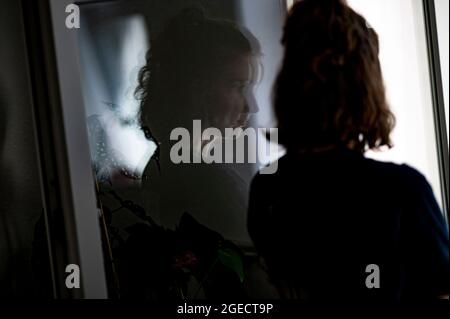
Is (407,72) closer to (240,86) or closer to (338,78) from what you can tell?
(338,78)

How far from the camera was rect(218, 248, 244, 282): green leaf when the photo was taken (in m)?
1.35

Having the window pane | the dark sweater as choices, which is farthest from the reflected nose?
the window pane

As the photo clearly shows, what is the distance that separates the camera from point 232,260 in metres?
1.36

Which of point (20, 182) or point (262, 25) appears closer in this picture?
point (262, 25)

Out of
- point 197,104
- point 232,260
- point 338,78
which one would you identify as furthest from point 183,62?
point 232,260

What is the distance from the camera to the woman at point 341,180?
122cm

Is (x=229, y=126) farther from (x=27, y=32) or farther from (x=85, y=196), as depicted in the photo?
(x=27, y=32)

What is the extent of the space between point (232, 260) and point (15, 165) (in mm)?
559

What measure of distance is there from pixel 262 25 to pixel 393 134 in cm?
36

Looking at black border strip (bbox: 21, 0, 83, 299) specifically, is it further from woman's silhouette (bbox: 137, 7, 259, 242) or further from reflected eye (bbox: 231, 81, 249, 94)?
reflected eye (bbox: 231, 81, 249, 94)

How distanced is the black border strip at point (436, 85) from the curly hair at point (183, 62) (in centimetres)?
39

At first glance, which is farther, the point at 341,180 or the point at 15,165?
the point at 15,165

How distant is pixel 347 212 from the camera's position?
49.5 inches
